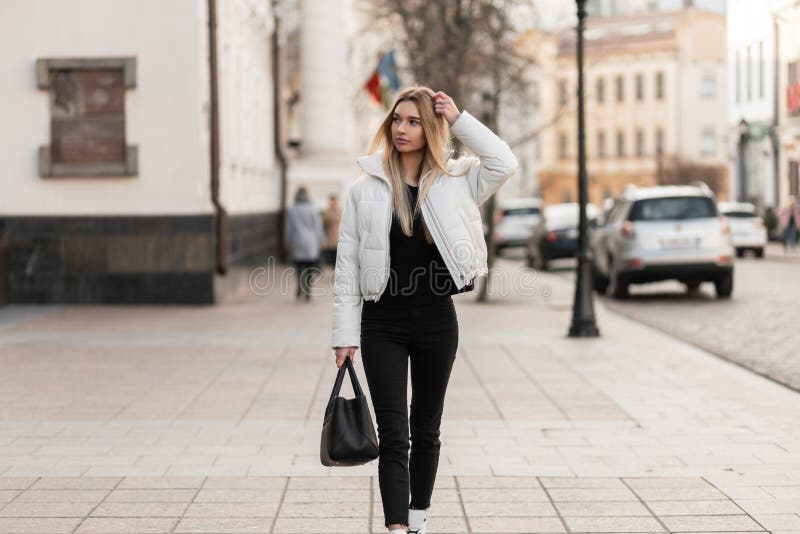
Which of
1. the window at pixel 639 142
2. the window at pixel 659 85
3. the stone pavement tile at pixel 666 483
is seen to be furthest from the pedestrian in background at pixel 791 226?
the window at pixel 639 142

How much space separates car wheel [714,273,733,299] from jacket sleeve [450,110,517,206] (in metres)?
16.6

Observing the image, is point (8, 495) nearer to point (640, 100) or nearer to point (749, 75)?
point (749, 75)

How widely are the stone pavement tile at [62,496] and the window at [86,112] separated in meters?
13.0

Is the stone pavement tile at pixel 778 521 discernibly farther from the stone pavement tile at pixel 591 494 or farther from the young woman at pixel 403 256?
the young woman at pixel 403 256

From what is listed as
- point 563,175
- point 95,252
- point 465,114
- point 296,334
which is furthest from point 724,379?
point 563,175

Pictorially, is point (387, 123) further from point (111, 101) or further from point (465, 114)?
point (111, 101)

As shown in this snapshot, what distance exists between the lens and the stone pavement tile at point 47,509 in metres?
6.38

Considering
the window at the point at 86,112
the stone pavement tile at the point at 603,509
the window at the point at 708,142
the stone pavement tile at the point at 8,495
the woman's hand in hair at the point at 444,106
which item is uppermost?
the window at the point at 708,142

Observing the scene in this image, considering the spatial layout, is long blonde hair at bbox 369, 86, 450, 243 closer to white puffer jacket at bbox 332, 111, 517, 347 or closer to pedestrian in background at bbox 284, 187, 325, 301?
white puffer jacket at bbox 332, 111, 517, 347

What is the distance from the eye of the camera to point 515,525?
20.3ft

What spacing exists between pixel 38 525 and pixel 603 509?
2383mm

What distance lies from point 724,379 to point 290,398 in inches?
135

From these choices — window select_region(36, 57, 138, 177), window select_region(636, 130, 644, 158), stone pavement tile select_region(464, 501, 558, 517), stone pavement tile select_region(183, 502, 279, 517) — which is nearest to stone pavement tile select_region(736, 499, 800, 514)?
stone pavement tile select_region(464, 501, 558, 517)

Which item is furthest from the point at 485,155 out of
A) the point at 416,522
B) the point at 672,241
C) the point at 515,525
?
the point at 672,241
